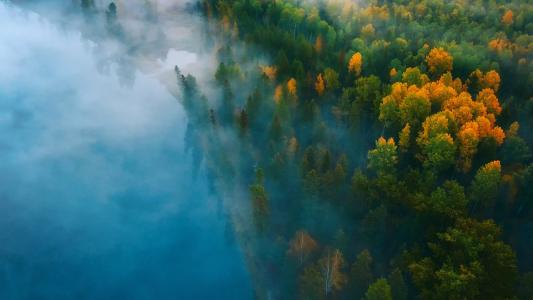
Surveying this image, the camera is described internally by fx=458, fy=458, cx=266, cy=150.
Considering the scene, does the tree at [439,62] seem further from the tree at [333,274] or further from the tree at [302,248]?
the tree at [333,274]

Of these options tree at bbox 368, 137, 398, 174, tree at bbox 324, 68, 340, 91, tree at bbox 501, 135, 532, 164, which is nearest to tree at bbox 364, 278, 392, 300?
tree at bbox 368, 137, 398, 174

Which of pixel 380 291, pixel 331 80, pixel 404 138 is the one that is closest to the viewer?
pixel 380 291

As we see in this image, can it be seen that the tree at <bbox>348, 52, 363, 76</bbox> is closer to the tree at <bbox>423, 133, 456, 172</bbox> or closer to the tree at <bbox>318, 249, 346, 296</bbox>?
the tree at <bbox>423, 133, 456, 172</bbox>

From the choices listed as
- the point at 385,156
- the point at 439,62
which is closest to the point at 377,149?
the point at 385,156

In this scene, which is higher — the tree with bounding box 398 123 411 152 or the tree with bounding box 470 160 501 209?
the tree with bounding box 398 123 411 152

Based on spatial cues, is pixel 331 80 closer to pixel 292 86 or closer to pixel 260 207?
pixel 292 86

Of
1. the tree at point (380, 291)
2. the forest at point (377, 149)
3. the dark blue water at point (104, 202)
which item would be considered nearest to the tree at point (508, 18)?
the forest at point (377, 149)

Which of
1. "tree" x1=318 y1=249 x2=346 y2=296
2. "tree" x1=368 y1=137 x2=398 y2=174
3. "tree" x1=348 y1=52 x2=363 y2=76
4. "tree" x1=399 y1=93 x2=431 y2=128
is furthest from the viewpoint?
"tree" x1=348 y1=52 x2=363 y2=76
